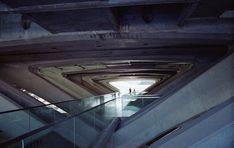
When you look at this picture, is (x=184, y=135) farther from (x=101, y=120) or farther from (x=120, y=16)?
(x=101, y=120)

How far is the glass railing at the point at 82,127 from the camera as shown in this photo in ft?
13.5

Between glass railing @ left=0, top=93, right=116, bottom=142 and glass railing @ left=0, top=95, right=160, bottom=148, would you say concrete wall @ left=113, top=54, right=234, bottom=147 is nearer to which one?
glass railing @ left=0, top=95, right=160, bottom=148

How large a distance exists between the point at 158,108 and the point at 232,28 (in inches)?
142

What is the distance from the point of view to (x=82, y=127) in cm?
668

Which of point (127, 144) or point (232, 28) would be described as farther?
point (127, 144)

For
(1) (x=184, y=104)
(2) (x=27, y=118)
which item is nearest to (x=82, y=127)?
(2) (x=27, y=118)

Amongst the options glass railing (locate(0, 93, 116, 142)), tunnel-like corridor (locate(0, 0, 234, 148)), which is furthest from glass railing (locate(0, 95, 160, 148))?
glass railing (locate(0, 93, 116, 142))

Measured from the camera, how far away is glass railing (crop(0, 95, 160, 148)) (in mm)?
4117

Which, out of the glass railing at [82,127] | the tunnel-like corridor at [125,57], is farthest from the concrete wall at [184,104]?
the glass railing at [82,127]

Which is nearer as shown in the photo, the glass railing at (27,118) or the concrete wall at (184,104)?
the glass railing at (27,118)

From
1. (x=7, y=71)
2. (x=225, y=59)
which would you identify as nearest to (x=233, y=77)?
(x=225, y=59)

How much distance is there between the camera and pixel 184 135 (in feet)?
16.3

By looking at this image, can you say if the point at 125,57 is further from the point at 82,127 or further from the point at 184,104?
the point at 82,127

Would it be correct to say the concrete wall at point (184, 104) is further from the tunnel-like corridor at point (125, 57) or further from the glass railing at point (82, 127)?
the glass railing at point (82, 127)
